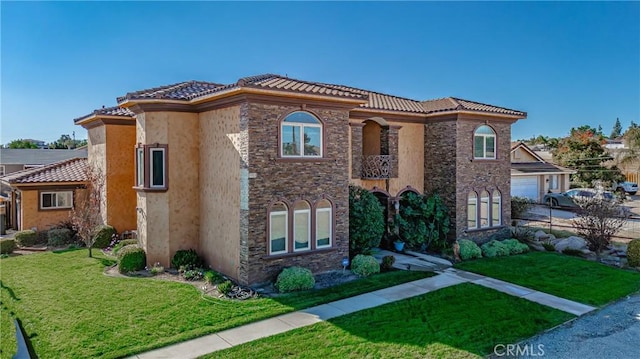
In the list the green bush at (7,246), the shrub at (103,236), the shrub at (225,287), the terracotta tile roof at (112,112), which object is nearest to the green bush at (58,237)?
the green bush at (7,246)

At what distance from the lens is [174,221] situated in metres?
15.5

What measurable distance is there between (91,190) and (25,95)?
5778 mm

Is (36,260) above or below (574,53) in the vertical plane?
below

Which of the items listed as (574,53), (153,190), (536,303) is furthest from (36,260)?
(574,53)

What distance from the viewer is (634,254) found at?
55.1ft

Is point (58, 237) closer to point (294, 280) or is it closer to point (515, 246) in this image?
point (294, 280)

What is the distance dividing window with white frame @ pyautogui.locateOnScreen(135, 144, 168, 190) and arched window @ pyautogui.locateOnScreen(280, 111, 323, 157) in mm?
4739

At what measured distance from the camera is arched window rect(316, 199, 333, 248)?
14.6m

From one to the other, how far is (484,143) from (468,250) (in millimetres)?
5589

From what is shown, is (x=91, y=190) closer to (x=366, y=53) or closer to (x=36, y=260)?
(x=36, y=260)

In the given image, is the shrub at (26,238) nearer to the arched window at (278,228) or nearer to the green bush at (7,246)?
the green bush at (7,246)

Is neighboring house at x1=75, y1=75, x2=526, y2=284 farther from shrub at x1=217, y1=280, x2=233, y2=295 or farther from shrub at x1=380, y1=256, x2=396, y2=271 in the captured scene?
shrub at x1=380, y1=256, x2=396, y2=271

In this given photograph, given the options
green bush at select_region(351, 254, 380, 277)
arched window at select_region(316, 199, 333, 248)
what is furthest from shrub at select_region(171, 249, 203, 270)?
green bush at select_region(351, 254, 380, 277)

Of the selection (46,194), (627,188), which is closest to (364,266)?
(46,194)
